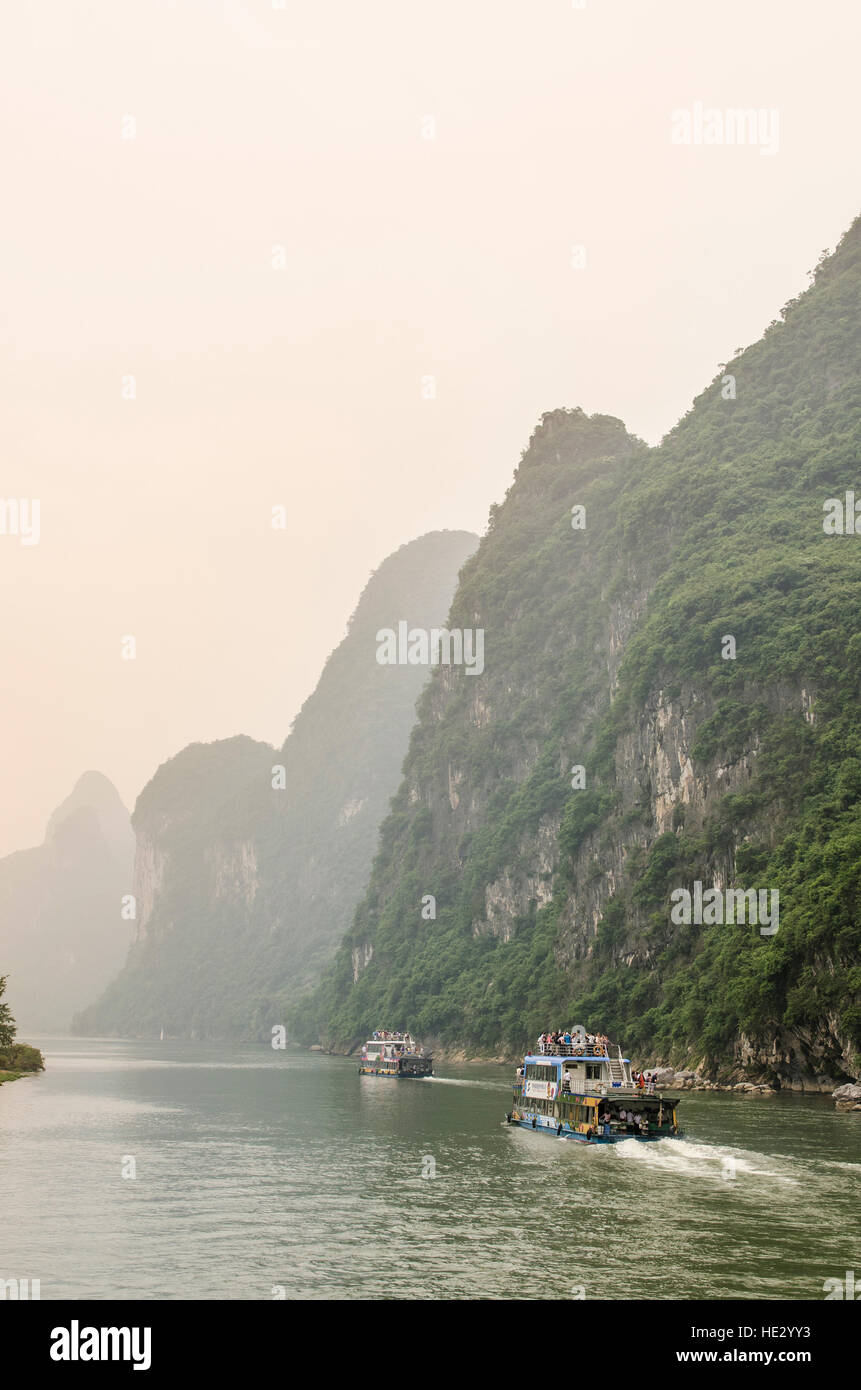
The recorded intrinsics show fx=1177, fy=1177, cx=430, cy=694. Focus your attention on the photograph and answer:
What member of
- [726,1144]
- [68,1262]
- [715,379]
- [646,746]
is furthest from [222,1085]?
[715,379]

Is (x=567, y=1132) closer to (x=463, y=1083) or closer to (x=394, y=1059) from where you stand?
(x=463, y=1083)

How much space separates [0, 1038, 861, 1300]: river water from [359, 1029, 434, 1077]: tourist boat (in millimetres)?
32962

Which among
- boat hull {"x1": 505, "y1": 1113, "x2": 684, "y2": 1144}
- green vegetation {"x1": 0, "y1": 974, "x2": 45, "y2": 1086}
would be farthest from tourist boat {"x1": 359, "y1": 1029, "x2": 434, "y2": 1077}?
boat hull {"x1": 505, "y1": 1113, "x2": 684, "y2": 1144}

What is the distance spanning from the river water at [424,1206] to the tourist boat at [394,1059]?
108 ft

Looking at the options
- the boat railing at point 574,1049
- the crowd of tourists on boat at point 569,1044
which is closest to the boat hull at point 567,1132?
the boat railing at point 574,1049

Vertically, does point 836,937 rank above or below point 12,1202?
above

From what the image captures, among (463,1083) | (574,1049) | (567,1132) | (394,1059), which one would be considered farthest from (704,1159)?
(394,1059)

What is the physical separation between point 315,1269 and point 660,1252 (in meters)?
7.50

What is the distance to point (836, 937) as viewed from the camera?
Answer: 6444cm

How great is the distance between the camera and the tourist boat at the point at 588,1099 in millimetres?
46750

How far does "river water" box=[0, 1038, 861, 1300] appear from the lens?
77.5 feet

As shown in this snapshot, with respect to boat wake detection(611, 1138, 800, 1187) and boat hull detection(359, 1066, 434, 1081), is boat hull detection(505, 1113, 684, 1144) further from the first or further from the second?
boat hull detection(359, 1066, 434, 1081)

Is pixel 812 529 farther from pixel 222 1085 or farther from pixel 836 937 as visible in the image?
pixel 222 1085
